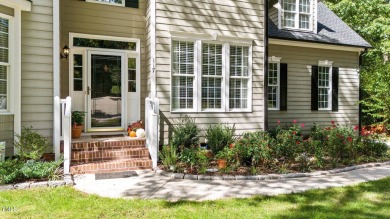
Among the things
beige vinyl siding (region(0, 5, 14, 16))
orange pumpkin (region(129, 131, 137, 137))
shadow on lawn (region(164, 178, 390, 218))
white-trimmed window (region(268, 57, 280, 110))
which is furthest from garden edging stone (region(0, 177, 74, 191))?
white-trimmed window (region(268, 57, 280, 110))

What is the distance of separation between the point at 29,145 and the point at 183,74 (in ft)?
12.2

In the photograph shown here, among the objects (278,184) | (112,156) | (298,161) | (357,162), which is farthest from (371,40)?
(112,156)

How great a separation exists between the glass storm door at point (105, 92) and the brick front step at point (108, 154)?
1421mm

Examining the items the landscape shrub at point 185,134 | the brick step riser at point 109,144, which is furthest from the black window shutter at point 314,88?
the brick step riser at point 109,144

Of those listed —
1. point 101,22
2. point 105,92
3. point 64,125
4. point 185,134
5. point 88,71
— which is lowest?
point 185,134

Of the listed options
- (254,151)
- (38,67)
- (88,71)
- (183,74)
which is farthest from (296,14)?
(38,67)

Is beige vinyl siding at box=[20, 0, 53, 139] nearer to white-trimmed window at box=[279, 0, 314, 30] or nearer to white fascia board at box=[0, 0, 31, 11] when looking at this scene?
white fascia board at box=[0, 0, 31, 11]

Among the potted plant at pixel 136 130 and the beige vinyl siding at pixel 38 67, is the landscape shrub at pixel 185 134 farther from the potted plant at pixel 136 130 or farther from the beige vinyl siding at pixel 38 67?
the beige vinyl siding at pixel 38 67

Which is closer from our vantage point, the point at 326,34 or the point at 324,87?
the point at 324,87

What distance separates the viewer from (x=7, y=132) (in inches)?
231

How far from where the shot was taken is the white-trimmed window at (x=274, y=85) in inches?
414

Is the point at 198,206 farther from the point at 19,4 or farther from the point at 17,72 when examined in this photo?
the point at 19,4

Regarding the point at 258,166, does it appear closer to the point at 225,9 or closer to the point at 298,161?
the point at 298,161

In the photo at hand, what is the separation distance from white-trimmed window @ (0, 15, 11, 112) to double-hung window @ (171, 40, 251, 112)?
3447mm
